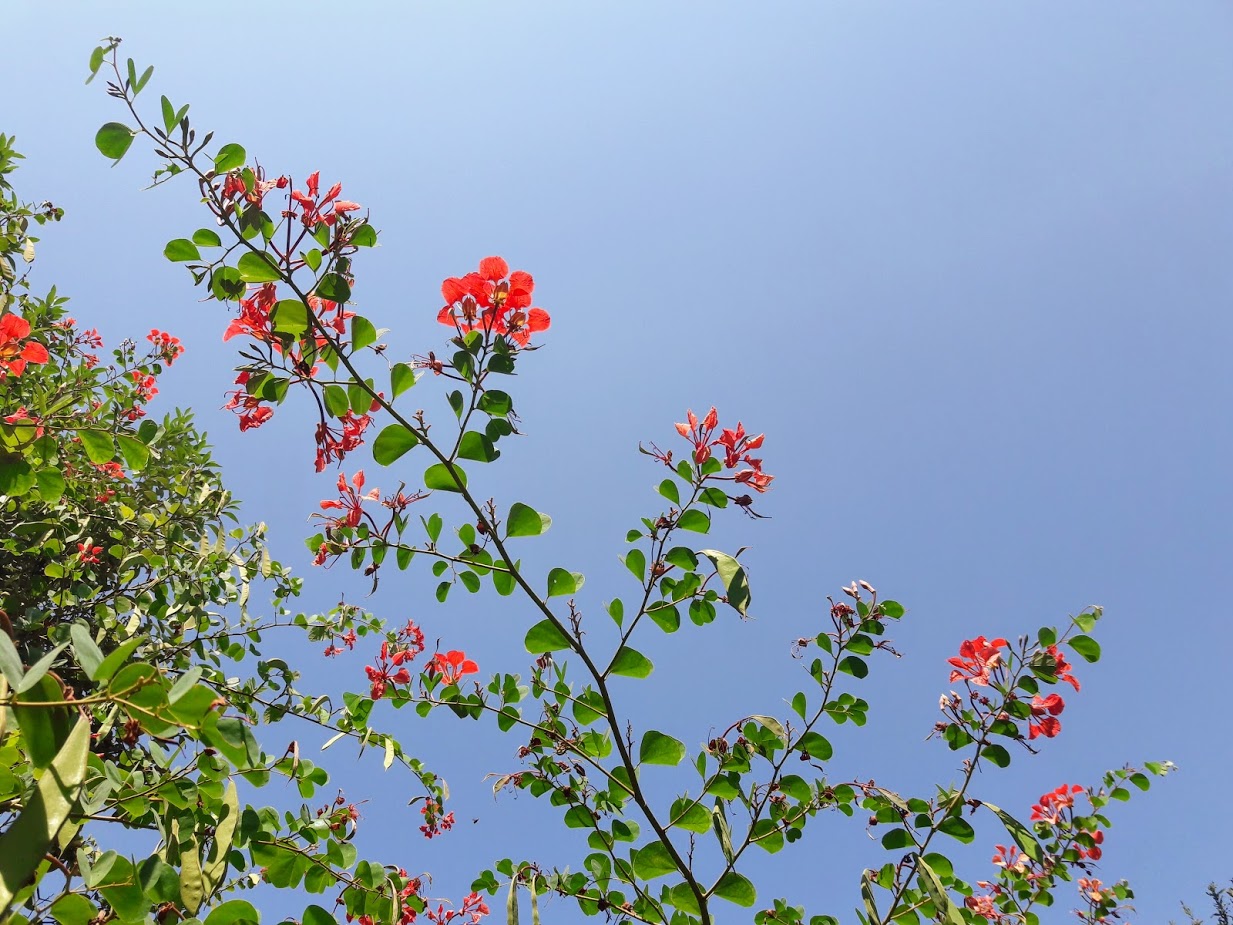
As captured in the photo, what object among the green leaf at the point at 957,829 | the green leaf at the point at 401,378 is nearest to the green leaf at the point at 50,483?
the green leaf at the point at 401,378

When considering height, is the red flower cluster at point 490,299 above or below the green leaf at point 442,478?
above

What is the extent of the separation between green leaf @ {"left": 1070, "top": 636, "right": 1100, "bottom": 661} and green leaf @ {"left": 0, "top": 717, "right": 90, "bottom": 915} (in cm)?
260

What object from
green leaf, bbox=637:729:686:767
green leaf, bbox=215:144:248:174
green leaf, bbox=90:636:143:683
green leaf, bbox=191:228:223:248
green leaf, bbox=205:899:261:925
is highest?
green leaf, bbox=215:144:248:174

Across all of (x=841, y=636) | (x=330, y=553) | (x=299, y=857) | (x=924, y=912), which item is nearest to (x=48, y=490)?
(x=330, y=553)

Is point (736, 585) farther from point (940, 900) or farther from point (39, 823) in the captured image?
point (39, 823)

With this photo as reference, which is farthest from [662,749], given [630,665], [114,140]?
[114,140]

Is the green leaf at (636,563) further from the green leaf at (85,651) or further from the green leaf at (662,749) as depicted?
the green leaf at (85,651)

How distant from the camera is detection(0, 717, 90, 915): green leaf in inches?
24.9

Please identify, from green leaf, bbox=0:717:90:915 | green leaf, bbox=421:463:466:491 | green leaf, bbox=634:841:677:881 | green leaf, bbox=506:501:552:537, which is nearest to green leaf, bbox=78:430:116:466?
green leaf, bbox=421:463:466:491

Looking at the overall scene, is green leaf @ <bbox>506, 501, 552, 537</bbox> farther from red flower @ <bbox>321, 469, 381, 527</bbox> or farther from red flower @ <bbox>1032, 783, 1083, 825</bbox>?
red flower @ <bbox>1032, 783, 1083, 825</bbox>

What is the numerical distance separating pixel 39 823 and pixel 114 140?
149 cm

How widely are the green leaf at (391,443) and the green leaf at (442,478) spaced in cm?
2

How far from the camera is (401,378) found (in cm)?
167

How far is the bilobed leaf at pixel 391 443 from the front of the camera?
63.4 inches
